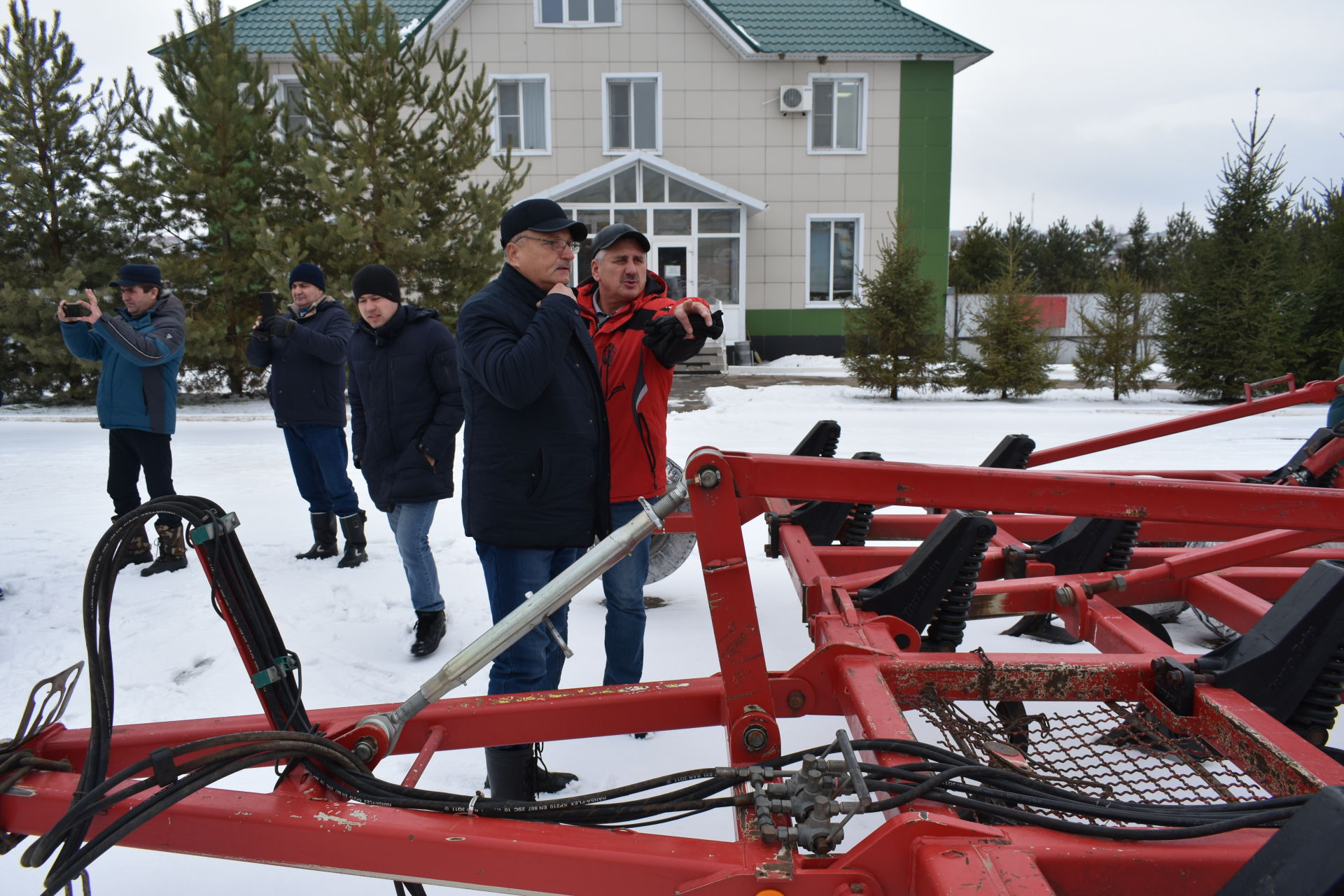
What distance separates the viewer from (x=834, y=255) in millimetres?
19016

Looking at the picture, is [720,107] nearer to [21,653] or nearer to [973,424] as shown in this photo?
[973,424]

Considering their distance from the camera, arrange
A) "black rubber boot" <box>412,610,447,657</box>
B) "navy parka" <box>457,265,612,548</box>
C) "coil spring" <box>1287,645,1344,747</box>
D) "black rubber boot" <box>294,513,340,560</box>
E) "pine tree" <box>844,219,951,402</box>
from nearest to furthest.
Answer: "coil spring" <box>1287,645,1344,747</box> < "navy parka" <box>457,265,612,548</box> < "black rubber boot" <box>412,610,447,657</box> < "black rubber boot" <box>294,513,340,560</box> < "pine tree" <box>844,219,951,402</box>

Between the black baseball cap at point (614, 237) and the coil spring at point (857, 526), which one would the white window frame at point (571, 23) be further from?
the black baseball cap at point (614, 237)

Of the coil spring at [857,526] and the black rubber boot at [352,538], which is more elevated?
the coil spring at [857,526]

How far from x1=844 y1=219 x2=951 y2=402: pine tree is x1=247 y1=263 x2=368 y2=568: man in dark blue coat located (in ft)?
32.0

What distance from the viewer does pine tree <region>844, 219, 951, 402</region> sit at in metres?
13.1

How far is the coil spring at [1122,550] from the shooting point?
3.24 m

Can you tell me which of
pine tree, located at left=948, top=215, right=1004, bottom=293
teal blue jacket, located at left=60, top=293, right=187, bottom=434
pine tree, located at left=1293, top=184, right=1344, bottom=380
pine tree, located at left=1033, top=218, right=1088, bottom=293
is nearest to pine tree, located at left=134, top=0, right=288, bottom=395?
teal blue jacket, located at left=60, top=293, right=187, bottom=434

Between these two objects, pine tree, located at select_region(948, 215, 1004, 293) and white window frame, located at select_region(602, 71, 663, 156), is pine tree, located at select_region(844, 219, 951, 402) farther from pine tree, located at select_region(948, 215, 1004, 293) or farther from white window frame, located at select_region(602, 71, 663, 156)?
pine tree, located at select_region(948, 215, 1004, 293)

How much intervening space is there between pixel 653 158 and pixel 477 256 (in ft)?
23.5

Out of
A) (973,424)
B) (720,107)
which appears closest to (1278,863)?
(973,424)

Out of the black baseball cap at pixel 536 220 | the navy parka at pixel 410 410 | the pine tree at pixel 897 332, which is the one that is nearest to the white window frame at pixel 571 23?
the pine tree at pixel 897 332

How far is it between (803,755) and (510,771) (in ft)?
3.44

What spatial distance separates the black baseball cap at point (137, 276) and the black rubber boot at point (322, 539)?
1.66m
